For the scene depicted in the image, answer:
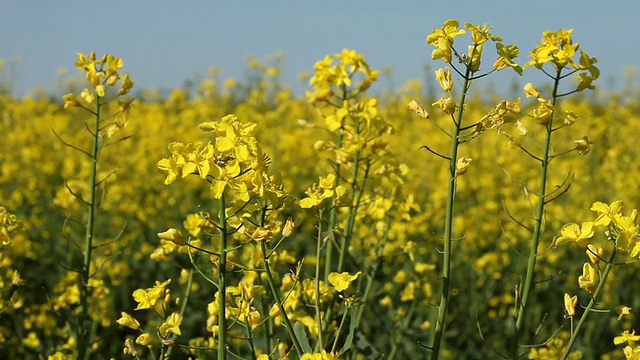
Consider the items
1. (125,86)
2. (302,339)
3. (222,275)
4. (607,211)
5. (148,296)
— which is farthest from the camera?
(125,86)

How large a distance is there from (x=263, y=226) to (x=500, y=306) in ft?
12.3

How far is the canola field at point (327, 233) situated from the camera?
2.10m

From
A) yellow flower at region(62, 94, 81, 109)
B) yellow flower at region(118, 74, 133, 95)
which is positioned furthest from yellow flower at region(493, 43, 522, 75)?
yellow flower at region(62, 94, 81, 109)

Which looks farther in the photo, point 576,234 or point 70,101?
point 70,101

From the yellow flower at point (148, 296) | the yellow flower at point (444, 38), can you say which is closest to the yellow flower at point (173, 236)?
the yellow flower at point (148, 296)

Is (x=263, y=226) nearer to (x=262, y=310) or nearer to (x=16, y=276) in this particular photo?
(x=262, y=310)

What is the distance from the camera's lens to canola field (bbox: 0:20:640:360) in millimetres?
2098

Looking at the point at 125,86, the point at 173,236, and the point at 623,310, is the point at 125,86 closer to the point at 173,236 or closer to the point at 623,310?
the point at 173,236

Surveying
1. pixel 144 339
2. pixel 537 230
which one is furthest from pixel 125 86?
pixel 537 230

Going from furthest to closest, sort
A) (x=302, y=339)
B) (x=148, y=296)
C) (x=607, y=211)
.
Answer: (x=148, y=296) < (x=302, y=339) < (x=607, y=211)

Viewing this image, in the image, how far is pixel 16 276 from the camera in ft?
8.73

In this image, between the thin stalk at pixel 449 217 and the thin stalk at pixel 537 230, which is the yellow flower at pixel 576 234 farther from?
the thin stalk at pixel 449 217

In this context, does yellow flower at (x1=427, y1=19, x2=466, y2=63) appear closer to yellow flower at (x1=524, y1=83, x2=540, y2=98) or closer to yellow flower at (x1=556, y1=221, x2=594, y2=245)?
yellow flower at (x1=524, y1=83, x2=540, y2=98)

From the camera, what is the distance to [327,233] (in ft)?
8.03
